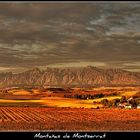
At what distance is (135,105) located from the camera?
96375mm

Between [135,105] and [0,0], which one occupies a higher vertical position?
[0,0]

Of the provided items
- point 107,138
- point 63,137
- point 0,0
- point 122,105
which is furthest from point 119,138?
point 122,105

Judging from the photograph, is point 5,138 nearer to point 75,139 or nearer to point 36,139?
point 36,139

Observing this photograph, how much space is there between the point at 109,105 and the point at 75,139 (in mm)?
72588

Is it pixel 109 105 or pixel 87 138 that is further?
pixel 109 105

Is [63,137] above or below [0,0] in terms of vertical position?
below

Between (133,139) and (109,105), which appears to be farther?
(109,105)

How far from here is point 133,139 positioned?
88.2 ft

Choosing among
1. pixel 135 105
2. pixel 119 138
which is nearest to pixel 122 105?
pixel 135 105

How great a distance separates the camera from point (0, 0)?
2608 cm

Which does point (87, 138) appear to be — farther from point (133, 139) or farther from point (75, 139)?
point (133, 139)

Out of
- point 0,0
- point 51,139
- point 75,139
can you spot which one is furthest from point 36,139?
point 0,0

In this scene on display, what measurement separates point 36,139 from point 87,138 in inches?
169

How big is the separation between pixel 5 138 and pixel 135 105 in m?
73.6
